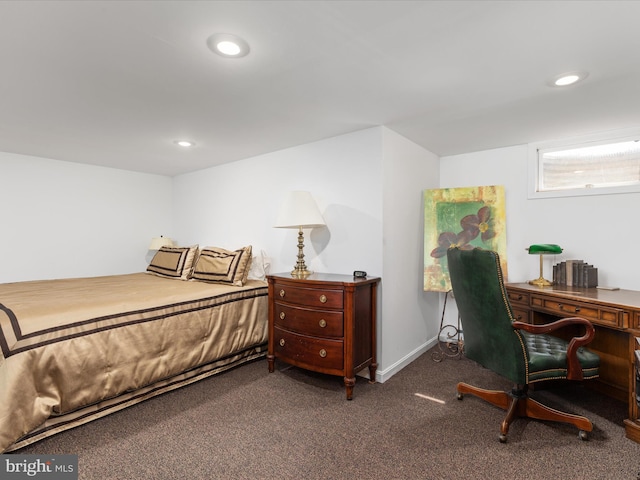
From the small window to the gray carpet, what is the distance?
1751mm

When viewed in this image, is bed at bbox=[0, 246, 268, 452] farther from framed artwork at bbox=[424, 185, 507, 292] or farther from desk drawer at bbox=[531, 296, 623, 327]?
desk drawer at bbox=[531, 296, 623, 327]

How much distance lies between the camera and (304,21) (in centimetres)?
146

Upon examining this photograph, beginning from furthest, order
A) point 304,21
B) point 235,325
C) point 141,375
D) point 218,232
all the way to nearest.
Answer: point 218,232 < point 235,325 < point 141,375 < point 304,21

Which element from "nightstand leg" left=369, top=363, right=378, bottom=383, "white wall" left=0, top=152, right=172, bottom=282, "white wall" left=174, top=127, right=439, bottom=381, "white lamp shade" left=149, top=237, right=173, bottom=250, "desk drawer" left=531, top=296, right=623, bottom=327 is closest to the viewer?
"desk drawer" left=531, top=296, right=623, bottom=327

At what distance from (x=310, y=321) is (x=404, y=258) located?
1155 mm

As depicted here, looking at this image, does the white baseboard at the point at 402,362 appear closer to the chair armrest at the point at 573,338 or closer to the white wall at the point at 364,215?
the white wall at the point at 364,215

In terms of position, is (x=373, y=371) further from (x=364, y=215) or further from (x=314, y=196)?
(x=314, y=196)

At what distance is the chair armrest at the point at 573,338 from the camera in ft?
5.91

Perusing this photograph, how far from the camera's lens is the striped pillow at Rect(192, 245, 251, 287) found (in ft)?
10.6

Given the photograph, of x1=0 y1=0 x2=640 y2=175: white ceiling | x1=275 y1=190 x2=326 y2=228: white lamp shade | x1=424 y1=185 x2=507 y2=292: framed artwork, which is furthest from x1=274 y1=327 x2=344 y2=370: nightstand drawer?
x1=0 y1=0 x2=640 y2=175: white ceiling

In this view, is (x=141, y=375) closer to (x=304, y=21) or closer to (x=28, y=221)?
(x=304, y=21)

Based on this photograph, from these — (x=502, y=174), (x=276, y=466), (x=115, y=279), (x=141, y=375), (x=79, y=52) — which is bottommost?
(x=276, y=466)

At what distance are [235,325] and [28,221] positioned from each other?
2952 millimetres

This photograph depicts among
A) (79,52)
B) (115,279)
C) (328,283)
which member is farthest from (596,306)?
(115,279)
